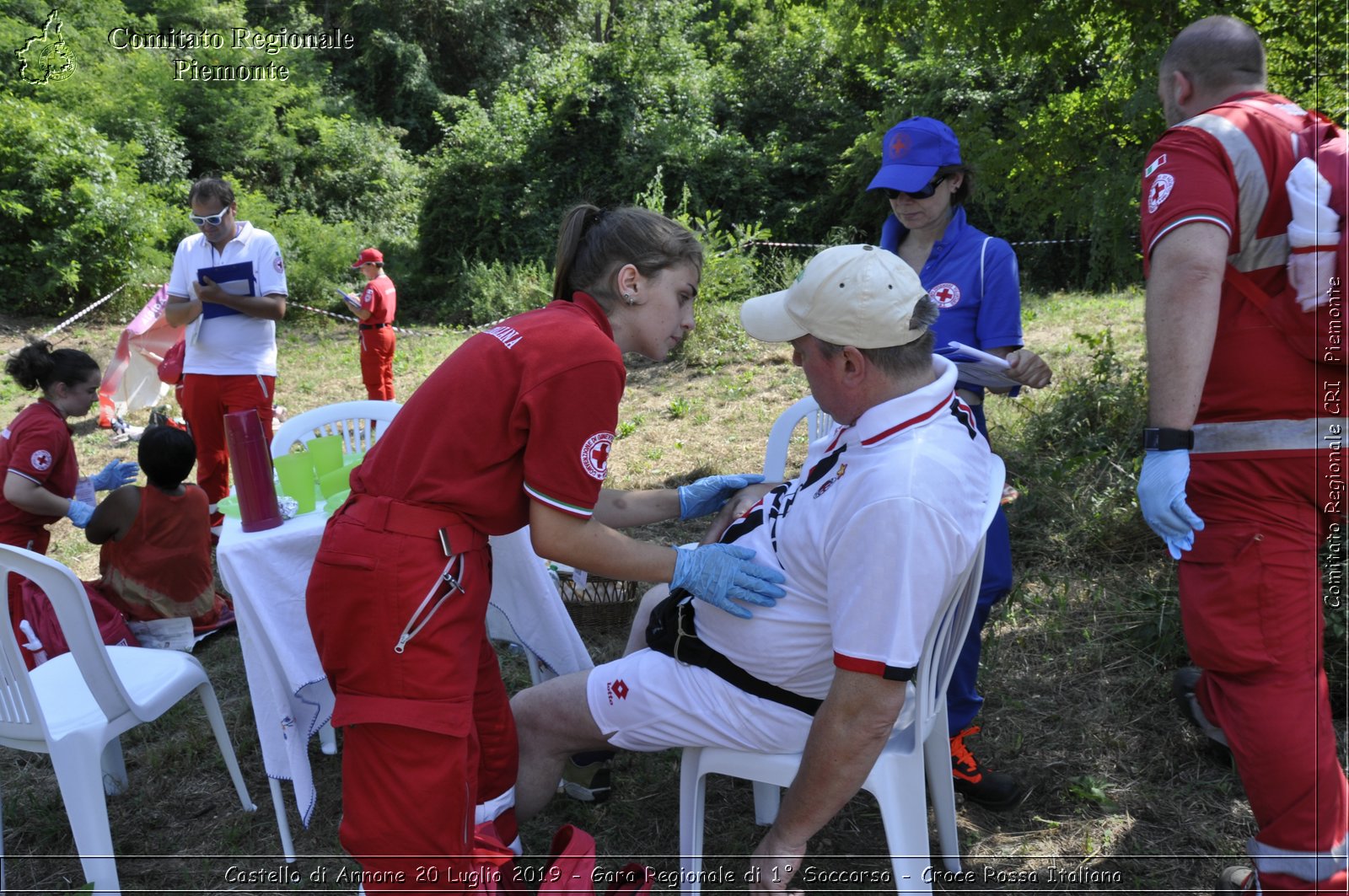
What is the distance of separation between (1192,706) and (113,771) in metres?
3.39

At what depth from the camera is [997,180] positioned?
5.32m

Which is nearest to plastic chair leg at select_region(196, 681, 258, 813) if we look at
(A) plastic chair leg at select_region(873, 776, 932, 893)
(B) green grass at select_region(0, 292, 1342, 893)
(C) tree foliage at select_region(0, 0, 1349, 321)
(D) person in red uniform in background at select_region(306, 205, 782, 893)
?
(B) green grass at select_region(0, 292, 1342, 893)

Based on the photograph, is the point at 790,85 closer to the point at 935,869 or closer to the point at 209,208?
the point at 209,208

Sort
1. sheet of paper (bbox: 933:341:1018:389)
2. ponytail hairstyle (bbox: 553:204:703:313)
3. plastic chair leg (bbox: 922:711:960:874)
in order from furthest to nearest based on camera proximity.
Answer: sheet of paper (bbox: 933:341:1018:389), plastic chair leg (bbox: 922:711:960:874), ponytail hairstyle (bbox: 553:204:703:313)

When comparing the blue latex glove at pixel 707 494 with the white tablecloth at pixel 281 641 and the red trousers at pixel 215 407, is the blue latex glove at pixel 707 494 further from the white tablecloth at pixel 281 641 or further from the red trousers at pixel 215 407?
the red trousers at pixel 215 407

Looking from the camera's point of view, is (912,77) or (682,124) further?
(682,124)

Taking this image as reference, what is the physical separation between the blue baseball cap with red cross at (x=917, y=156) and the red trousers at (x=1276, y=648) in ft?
3.87

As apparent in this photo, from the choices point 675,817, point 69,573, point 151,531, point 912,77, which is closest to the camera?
point 69,573

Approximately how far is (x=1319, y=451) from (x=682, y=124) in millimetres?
15578

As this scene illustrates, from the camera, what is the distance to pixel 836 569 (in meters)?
1.80

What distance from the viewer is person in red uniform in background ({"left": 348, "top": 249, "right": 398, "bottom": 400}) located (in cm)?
771

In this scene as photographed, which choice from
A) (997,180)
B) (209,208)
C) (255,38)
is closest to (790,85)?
(255,38)

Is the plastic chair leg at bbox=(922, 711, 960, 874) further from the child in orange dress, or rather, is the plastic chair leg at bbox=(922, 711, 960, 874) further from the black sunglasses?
the child in orange dress

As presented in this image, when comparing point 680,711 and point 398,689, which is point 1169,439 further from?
point 398,689
